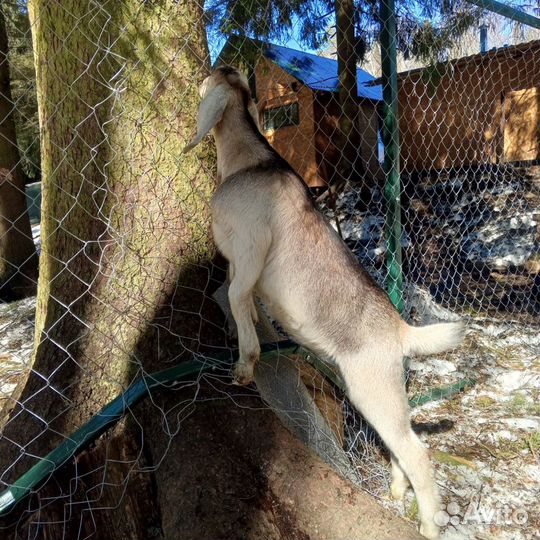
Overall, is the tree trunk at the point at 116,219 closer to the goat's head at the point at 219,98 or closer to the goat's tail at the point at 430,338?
the goat's head at the point at 219,98

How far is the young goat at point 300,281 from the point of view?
7.06ft

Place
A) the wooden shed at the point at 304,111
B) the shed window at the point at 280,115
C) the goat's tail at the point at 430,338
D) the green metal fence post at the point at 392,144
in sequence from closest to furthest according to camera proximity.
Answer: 1. the goat's tail at the point at 430,338
2. the green metal fence post at the point at 392,144
3. the shed window at the point at 280,115
4. the wooden shed at the point at 304,111

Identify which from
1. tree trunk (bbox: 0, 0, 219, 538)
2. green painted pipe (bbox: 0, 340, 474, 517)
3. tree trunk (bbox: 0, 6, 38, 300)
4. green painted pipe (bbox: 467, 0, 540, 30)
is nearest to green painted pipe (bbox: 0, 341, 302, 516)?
green painted pipe (bbox: 0, 340, 474, 517)

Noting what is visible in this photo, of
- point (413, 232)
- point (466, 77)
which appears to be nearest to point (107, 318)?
point (413, 232)

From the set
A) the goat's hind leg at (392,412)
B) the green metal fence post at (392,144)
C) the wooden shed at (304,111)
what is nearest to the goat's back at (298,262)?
the goat's hind leg at (392,412)

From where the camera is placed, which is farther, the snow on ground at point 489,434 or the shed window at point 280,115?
the shed window at point 280,115

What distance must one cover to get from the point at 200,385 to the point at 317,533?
0.69 m

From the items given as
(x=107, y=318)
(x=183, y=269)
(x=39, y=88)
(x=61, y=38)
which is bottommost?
(x=107, y=318)

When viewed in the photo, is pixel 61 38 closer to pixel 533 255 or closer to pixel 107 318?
pixel 107 318

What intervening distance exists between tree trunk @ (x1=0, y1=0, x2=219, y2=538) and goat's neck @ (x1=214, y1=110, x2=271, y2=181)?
0.13m

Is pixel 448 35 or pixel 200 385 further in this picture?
pixel 448 35

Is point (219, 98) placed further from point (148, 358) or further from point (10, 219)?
point (10, 219)

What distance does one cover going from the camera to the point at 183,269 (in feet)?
7.34

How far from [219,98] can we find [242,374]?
1.19 metres
